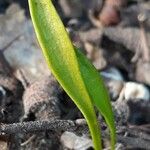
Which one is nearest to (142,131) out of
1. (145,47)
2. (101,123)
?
(101,123)

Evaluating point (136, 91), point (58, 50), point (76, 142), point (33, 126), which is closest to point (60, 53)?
point (58, 50)

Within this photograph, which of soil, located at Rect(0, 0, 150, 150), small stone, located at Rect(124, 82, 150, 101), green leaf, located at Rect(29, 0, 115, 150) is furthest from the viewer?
small stone, located at Rect(124, 82, 150, 101)

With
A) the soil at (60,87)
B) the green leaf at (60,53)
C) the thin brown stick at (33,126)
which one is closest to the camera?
the green leaf at (60,53)

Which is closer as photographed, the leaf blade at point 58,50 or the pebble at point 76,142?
the leaf blade at point 58,50

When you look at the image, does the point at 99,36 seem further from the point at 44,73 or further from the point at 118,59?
the point at 44,73

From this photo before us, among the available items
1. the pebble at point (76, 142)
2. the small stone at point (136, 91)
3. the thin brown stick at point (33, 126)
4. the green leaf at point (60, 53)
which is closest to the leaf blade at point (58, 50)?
the green leaf at point (60, 53)

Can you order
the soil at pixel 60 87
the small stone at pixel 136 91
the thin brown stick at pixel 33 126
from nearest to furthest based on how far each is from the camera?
1. the thin brown stick at pixel 33 126
2. the soil at pixel 60 87
3. the small stone at pixel 136 91

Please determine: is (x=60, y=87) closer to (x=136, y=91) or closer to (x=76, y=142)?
(x=76, y=142)

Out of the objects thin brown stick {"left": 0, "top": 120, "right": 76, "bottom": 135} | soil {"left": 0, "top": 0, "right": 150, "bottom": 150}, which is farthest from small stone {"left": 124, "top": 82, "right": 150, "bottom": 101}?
thin brown stick {"left": 0, "top": 120, "right": 76, "bottom": 135}

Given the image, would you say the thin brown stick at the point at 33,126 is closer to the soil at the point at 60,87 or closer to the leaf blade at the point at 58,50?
the soil at the point at 60,87

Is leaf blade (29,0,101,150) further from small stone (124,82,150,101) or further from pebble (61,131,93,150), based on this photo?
small stone (124,82,150,101)
